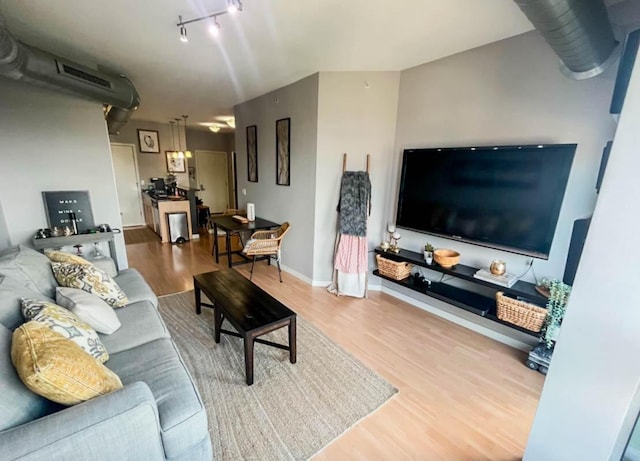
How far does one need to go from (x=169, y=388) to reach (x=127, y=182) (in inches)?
264

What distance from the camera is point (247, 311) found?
201 cm

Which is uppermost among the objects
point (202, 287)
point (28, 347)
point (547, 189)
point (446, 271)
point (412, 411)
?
point (547, 189)

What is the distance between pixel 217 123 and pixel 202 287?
5501mm

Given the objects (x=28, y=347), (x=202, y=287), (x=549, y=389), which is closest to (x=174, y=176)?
(x=202, y=287)

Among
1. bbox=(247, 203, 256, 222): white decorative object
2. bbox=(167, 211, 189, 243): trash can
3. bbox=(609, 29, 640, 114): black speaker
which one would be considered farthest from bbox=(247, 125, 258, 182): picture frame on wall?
bbox=(609, 29, 640, 114): black speaker

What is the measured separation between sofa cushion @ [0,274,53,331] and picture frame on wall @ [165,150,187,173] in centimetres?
598

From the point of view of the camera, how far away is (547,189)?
6.60 feet

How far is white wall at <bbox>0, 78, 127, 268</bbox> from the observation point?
281 centimetres

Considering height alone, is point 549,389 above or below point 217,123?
below

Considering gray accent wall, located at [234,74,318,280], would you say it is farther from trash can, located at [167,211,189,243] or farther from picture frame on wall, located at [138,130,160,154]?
picture frame on wall, located at [138,130,160,154]

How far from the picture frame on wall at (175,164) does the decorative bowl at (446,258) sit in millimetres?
6682

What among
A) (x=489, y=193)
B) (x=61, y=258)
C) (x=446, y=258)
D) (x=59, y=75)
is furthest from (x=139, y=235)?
(x=489, y=193)

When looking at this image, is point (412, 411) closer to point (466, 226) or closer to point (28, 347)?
point (466, 226)

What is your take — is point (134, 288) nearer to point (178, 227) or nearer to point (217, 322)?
point (217, 322)
